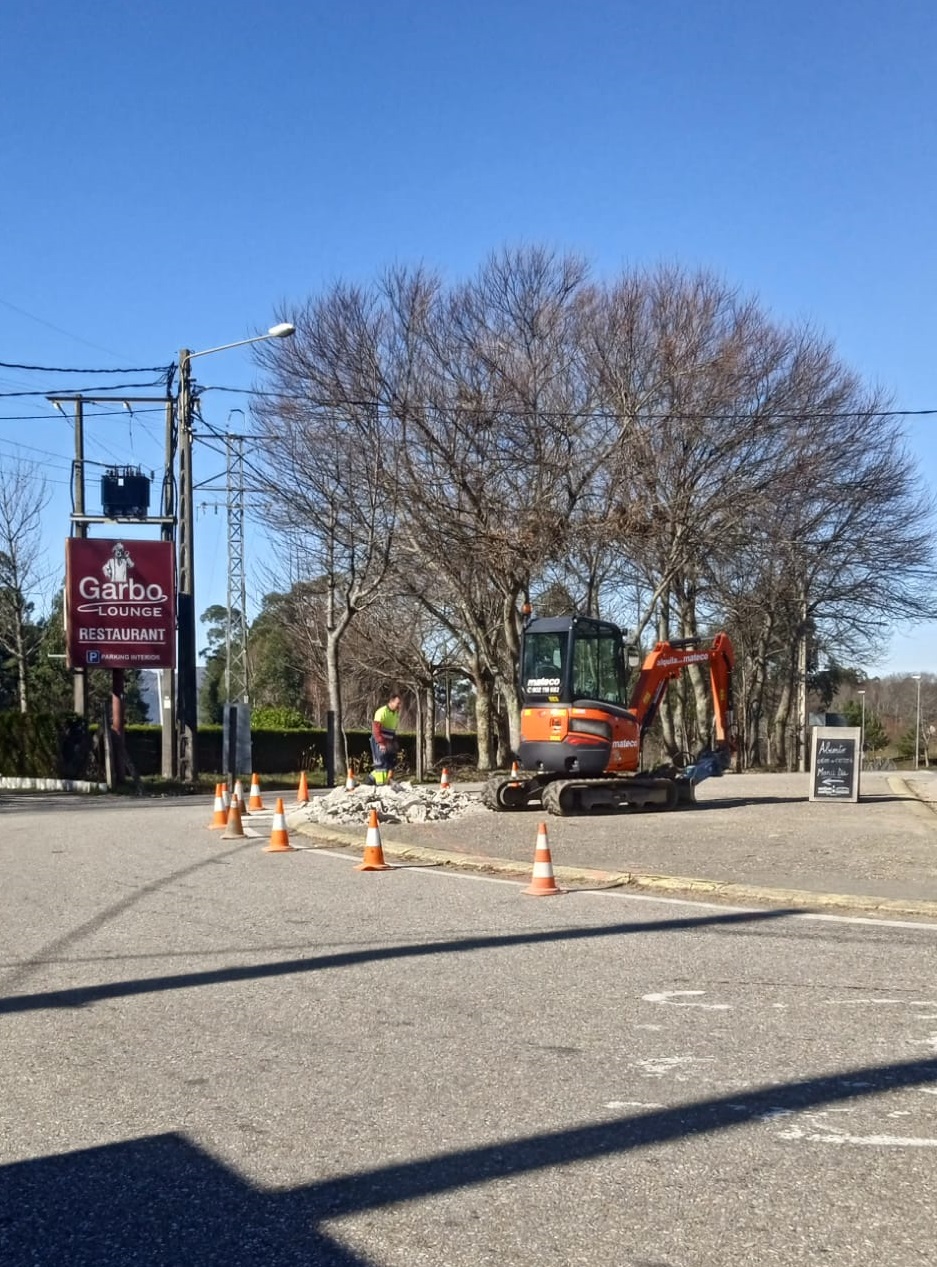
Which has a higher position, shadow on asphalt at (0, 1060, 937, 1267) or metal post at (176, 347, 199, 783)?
metal post at (176, 347, 199, 783)

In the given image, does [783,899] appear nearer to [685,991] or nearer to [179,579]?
[685,991]

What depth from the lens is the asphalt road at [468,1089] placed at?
4.38 m

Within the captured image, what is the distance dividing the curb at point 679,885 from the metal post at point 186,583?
17.1 metres

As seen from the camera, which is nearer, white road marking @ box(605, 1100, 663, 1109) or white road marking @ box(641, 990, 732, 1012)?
white road marking @ box(605, 1100, 663, 1109)

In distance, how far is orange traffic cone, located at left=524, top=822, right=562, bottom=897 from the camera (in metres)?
12.1

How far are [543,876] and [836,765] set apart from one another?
1082 centimetres

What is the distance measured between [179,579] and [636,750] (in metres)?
16.5

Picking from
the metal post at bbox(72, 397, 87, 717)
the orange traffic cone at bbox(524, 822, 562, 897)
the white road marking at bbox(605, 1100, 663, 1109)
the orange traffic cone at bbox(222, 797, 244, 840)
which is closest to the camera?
the white road marking at bbox(605, 1100, 663, 1109)

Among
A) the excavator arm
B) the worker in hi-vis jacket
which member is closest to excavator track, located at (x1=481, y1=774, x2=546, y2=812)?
the excavator arm

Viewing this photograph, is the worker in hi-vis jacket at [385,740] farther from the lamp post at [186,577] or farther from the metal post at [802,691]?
the metal post at [802,691]

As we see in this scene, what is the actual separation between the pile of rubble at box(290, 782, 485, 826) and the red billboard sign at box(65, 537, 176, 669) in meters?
12.5

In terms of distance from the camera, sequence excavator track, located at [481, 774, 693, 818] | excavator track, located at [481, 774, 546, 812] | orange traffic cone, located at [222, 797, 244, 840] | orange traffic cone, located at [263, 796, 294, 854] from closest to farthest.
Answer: orange traffic cone, located at [263, 796, 294, 854]
orange traffic cone, located at [222, 797, 244, 840]
excavator track, located at [481, 774, 693, 818]
excavator track, located at [481, 774, 546, 812]

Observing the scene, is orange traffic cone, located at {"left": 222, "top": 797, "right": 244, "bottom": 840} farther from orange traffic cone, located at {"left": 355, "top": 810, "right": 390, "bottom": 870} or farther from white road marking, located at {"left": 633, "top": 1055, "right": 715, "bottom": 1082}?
white road marking, located at {"left": 633, "top": 1055, "right": 715, "bottom": 1082}

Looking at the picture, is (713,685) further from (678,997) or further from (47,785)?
(47,785)
